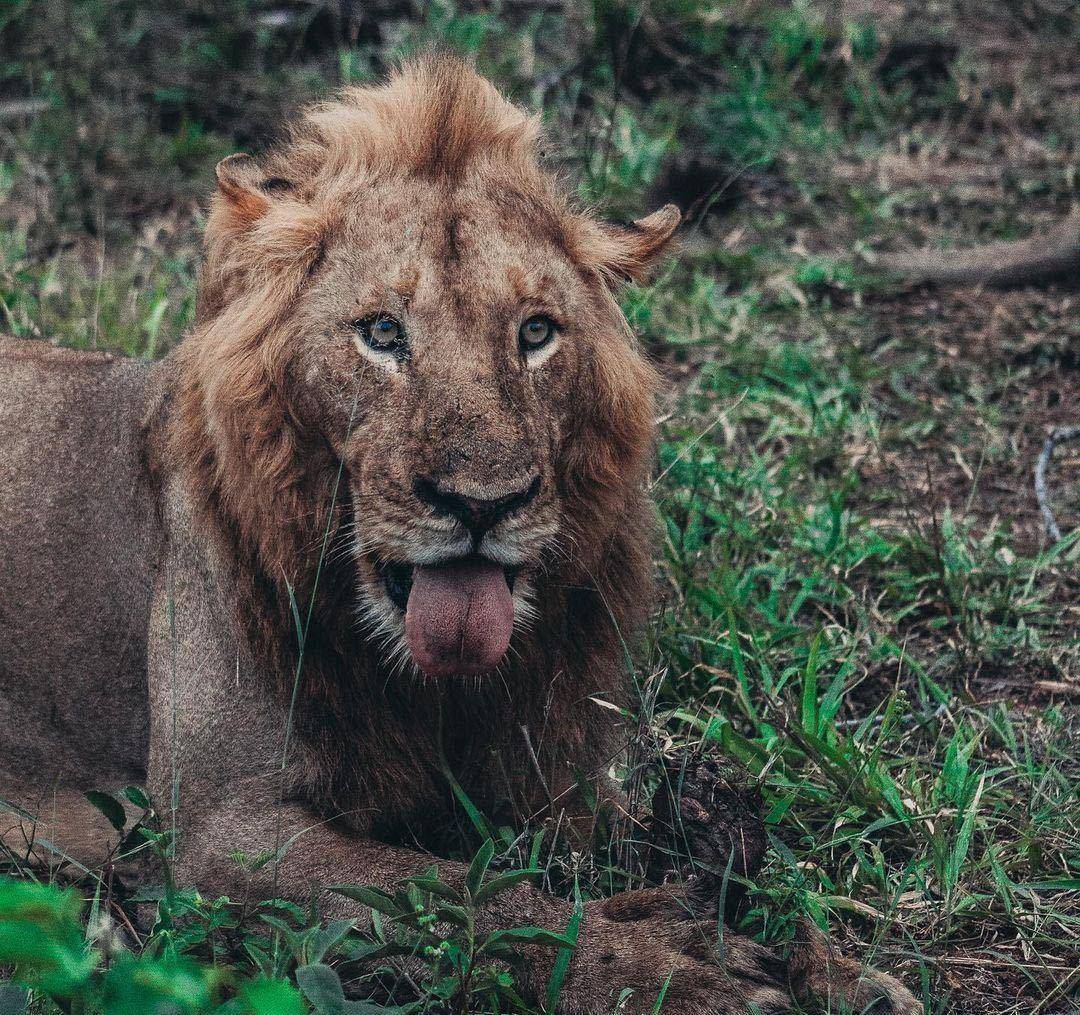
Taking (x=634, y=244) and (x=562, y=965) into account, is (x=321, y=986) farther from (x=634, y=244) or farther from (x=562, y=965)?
(x=634, y=244)

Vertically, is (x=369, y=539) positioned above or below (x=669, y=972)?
above

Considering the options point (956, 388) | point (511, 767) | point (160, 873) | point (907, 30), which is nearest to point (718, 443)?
point (956, 388)

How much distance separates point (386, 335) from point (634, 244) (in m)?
0.79

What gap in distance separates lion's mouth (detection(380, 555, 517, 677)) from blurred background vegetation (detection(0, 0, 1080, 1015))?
19.5 inches

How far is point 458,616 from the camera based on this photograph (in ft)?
8.71

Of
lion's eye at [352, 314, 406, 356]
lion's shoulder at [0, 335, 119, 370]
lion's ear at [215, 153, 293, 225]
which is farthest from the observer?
lion's shoulder at [0, 335, 119, 370]

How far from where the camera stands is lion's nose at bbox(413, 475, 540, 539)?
252cm

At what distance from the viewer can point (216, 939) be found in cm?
278

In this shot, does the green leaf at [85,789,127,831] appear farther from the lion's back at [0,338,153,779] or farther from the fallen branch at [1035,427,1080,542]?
the fallen branch at [1035,427,1080,542]

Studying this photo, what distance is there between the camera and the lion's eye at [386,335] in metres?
2.74

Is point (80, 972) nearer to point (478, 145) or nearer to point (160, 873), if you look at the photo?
point (160, 873)

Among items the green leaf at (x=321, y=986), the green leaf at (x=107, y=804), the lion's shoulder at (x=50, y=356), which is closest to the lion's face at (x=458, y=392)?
the green leaf at (x=107, y=804)

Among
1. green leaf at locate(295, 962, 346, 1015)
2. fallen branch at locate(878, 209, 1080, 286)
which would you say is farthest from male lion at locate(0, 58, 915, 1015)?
fallen branch at locate(878, 209, 1080, 286)

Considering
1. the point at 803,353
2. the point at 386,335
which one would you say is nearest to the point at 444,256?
the point at 386,335
